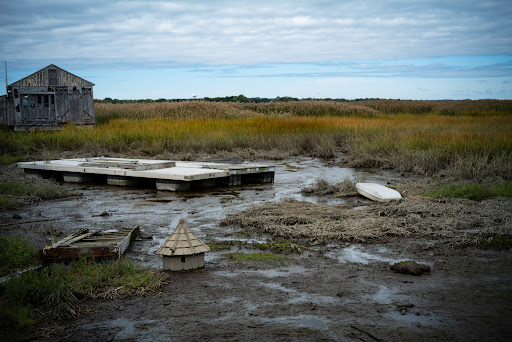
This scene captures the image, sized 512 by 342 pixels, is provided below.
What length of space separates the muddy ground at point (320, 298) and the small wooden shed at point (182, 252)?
0.38 feet

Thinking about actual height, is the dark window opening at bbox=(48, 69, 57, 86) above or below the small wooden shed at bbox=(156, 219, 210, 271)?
above

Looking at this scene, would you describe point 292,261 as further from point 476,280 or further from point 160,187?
point 160,187

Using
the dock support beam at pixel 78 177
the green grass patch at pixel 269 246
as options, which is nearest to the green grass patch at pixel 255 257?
the green grass patch at pixel 269 246

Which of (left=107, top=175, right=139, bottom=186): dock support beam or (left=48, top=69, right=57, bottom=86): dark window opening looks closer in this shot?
(left=107, top=175, right=139, bottom=186): dock support beam

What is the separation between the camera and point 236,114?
3241cm

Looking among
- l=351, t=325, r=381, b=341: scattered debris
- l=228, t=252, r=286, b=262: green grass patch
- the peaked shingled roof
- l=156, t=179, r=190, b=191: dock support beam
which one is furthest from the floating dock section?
l=351, t=325, r=381, b=341: scattered debris

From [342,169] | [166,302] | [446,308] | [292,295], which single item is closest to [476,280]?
[446,308]

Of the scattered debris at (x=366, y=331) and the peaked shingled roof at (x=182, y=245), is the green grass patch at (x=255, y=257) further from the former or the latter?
the scattered debris at (x=366, y=331)

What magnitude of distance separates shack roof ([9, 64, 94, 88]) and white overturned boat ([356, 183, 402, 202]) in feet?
65.0

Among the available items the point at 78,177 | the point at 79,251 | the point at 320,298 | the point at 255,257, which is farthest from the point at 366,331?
the point at 78,177

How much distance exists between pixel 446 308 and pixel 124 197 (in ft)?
29.0

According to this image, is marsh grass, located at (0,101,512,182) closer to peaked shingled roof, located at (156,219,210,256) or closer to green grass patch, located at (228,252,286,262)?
green grass patch, located at (228,252,286,262)

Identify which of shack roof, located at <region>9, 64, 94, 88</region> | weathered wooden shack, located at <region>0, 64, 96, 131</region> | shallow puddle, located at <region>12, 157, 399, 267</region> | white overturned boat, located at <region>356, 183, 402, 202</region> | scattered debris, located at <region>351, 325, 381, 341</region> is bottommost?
shallow puddle, located at <region>12, 157, 399, 267</region>

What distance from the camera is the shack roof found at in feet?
83.6
